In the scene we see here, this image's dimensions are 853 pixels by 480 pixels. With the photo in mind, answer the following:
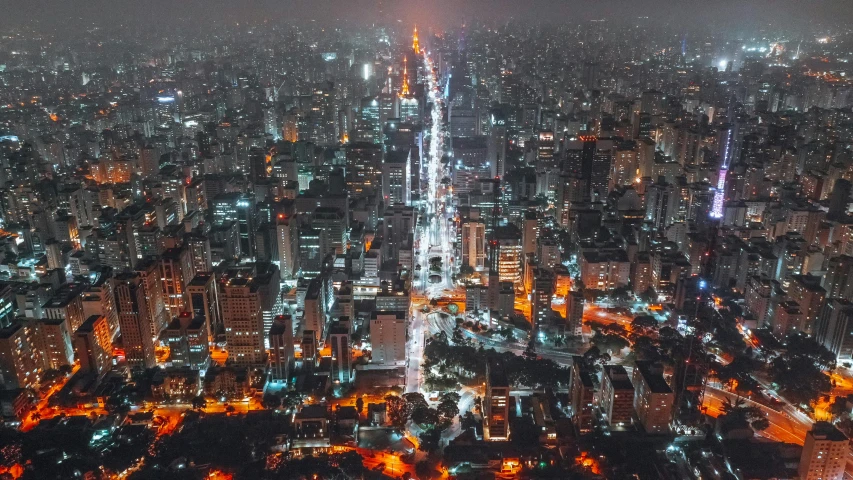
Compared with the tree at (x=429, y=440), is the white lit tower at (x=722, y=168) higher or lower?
higher

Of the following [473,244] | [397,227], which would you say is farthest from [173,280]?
[473,244]

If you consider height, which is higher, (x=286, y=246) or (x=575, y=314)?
(x=286, y=246)

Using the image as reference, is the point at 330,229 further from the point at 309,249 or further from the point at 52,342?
the point at 52,342

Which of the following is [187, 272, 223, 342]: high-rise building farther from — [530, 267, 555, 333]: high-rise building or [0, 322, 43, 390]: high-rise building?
[530, 267, 555, 333]: high-rise building

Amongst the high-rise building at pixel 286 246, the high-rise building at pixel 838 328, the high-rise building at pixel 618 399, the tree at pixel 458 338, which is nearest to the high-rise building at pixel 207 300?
the high-rise building at pixel 286 246

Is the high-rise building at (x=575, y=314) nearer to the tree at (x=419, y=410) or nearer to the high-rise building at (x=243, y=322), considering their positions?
the tree at (x=419, y=410)

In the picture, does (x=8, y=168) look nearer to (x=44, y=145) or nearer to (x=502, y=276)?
(x=44, y=145)
